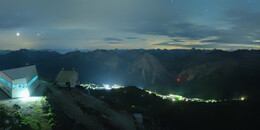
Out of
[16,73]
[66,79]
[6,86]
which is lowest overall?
[66,79]

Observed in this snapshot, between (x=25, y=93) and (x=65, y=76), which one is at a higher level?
(x=65, y=76)

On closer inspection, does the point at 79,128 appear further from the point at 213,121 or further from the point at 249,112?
the point at 249,112

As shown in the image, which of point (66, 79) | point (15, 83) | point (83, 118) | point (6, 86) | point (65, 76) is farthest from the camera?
point (65, 76)

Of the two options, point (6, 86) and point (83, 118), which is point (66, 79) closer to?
point (6, 86)

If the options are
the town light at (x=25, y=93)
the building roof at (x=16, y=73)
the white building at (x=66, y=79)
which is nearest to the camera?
the building roof at (x=16, y=73)

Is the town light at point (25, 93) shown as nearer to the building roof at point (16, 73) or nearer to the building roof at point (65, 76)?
the building roof at point (16, 73)

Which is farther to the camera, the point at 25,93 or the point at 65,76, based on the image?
the point at 65,76

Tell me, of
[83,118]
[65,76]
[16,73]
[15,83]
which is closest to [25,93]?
[15,83]

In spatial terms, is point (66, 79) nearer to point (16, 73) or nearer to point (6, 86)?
point (16, 73)

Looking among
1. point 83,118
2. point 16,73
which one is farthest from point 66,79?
point 83,118

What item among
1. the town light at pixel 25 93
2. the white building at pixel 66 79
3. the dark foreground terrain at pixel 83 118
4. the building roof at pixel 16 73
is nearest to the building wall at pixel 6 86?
the building roof at pixel 16 73

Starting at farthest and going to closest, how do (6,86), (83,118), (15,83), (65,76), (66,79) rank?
1. (65,76)
2. (66,79)
3. (6,86)
4. (15,83)
5. (83,118)
